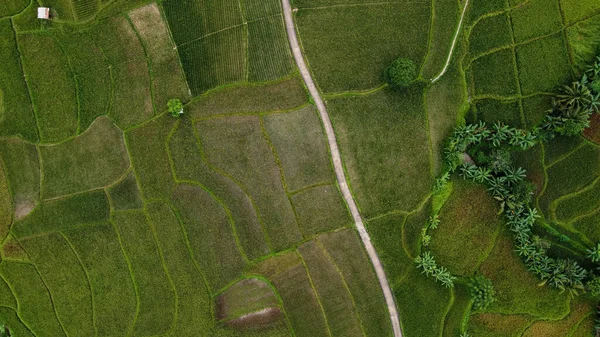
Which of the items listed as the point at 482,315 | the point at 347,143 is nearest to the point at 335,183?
the point at 347,143

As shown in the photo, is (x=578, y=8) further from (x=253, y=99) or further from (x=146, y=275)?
(x=146, y=275)

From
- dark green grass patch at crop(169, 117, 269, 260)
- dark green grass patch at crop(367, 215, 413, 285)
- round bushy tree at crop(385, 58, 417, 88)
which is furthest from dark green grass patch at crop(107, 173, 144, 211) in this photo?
round bushy tree at crop(385, 58, 417, 88)

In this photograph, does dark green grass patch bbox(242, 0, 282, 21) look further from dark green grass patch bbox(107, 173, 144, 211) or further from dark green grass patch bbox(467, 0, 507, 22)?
dark green grass patch bbox(107, 173, 144, 211)

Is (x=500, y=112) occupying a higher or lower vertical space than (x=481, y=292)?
higher

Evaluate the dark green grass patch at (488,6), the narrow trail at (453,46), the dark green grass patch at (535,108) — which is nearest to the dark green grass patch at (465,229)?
the dark green grass patch at (535,108)

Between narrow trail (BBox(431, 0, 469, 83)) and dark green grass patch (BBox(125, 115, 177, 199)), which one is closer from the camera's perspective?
narrow trail (BBox(431, 0, 469, 83))

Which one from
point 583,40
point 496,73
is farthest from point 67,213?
point 583,40
